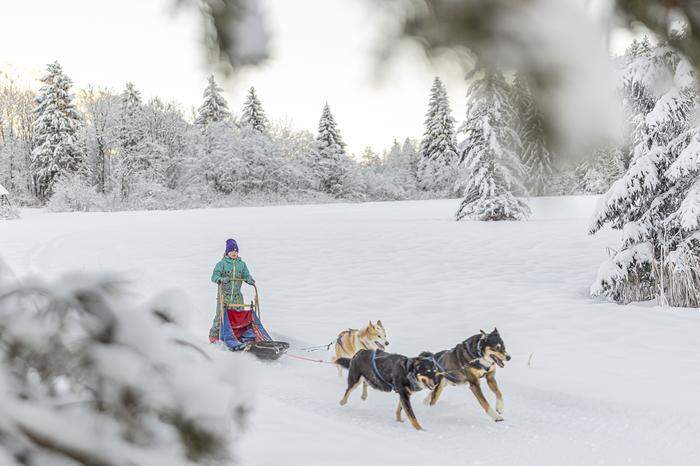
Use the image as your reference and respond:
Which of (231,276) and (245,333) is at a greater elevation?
(231,276)

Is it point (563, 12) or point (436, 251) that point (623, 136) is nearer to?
point (563, 12)

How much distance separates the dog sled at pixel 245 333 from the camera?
796cm

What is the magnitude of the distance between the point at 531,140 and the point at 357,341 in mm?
6340

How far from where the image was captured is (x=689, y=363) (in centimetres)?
750

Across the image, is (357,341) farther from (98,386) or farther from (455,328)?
(98,386)

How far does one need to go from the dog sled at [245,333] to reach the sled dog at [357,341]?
109cm

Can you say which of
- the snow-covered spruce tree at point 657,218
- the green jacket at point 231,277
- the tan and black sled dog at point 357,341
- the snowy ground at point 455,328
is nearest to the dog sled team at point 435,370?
the snowy ground at point 455,328

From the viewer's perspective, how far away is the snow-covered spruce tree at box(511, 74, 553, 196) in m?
1.07

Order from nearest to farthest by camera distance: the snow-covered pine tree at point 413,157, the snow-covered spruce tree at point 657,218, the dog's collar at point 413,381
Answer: the snow-covered pine tree at point 413,157 < the dog's collar at point 413,381 < the snow-covered spruce tree at point 657,218

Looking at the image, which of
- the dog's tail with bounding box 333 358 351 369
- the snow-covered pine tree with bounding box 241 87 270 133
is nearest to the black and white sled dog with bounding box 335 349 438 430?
the dog's tail with bounding box 333 358 351 369

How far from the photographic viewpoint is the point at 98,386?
38.5 inches

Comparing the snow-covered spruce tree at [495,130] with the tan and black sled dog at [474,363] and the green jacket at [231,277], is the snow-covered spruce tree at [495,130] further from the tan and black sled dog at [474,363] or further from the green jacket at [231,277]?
the green jacket at [231,277]

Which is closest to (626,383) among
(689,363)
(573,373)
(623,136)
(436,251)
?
(573,373)

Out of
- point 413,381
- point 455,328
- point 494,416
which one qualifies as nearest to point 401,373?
point 413,381
